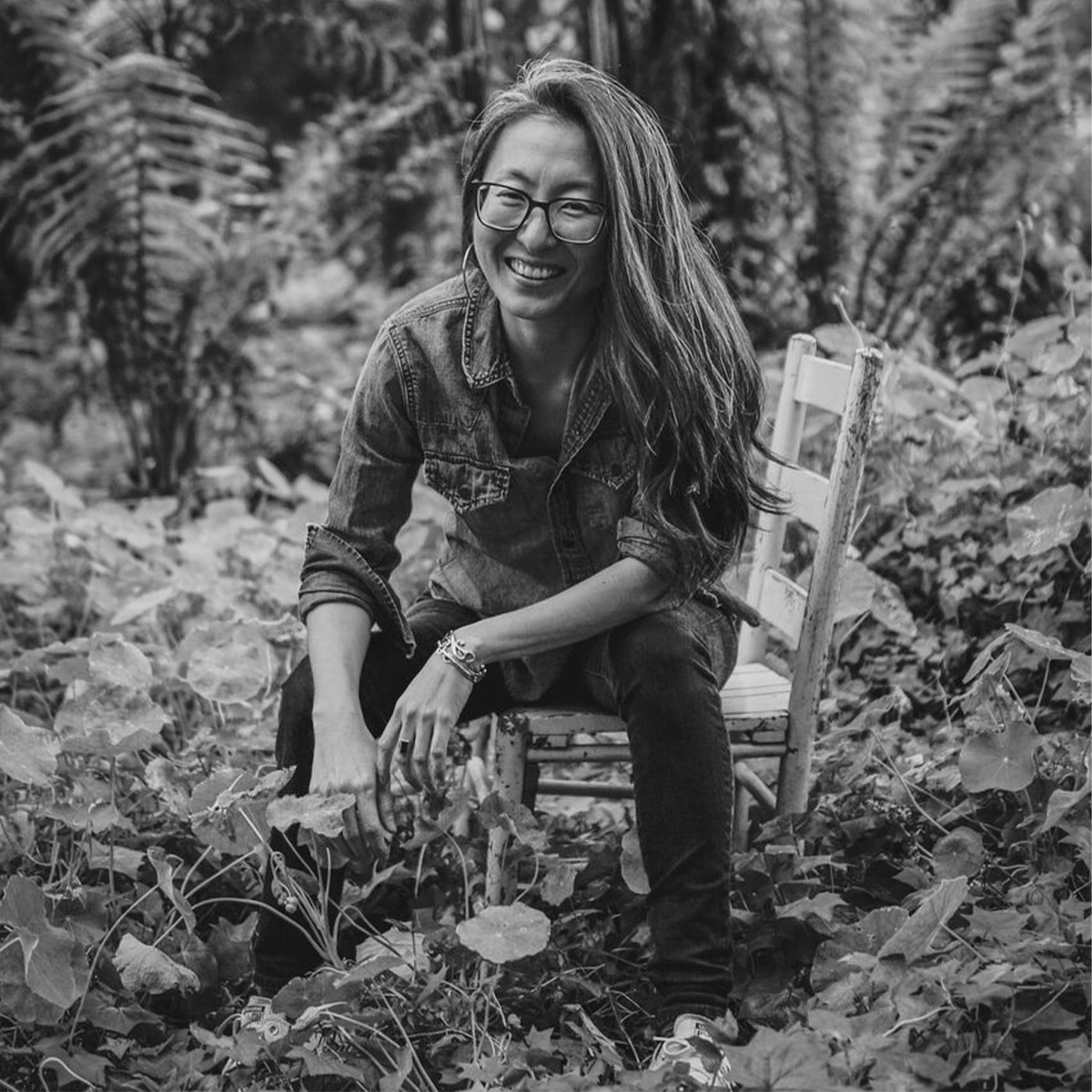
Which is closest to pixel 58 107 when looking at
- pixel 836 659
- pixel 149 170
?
pixel 149 170

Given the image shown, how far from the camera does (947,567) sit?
2604 millimetres

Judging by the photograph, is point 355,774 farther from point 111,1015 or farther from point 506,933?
point 111,1015

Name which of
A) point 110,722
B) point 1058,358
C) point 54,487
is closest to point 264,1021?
point 110,722

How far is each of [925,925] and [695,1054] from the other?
0.28 meters

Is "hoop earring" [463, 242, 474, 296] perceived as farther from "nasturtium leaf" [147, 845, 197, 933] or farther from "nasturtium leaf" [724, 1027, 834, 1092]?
"nasturtium leaf" [724, 1027, 834, 1092]

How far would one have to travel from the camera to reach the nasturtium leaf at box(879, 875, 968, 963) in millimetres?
1431

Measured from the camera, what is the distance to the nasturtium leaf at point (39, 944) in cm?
151

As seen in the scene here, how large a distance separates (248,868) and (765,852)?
29.2 inches

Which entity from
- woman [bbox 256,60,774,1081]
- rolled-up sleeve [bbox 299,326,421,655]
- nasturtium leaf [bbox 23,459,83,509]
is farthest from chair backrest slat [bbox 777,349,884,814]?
nasturtium leaf [bbox 23,459,83,509]

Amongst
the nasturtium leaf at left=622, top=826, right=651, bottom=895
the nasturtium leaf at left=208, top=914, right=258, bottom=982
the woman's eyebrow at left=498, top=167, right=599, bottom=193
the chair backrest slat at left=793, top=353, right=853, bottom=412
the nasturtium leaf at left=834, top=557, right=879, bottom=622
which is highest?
the woman's eyebrow at left=498, top=167, right=599, bottom=193

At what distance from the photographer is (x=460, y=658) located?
1.70 m

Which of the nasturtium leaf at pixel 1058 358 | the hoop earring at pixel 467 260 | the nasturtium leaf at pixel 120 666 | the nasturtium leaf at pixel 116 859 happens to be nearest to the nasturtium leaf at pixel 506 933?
the nasturtium leaf at pixel 116 859

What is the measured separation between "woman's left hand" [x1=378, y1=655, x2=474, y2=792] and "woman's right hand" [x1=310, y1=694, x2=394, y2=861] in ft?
0.07

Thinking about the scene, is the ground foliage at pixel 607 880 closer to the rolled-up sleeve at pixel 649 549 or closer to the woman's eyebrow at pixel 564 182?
the rolled-up sleeve at pixel 649 549
